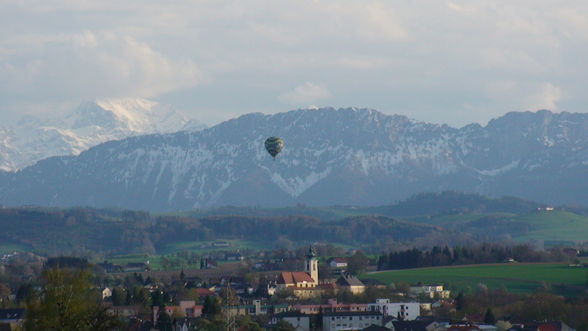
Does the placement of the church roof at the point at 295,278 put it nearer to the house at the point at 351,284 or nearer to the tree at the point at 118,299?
the house at the point at 351,284

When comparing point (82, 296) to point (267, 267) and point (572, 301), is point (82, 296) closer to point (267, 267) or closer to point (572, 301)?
point (572, 301)

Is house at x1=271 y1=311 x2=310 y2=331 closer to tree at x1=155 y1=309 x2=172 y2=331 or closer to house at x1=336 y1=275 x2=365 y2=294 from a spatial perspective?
tree at x1=155 y1=309 x2=172 y2=331

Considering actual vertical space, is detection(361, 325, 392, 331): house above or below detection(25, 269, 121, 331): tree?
below

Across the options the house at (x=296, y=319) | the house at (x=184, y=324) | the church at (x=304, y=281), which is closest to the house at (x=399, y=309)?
the house at (x=296, y=319)

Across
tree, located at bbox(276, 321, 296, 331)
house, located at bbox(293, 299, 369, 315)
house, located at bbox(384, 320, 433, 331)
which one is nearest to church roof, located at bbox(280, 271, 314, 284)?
house, located at bbox(293, 299, 369, 315)

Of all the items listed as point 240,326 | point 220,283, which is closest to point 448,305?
point 240,326
